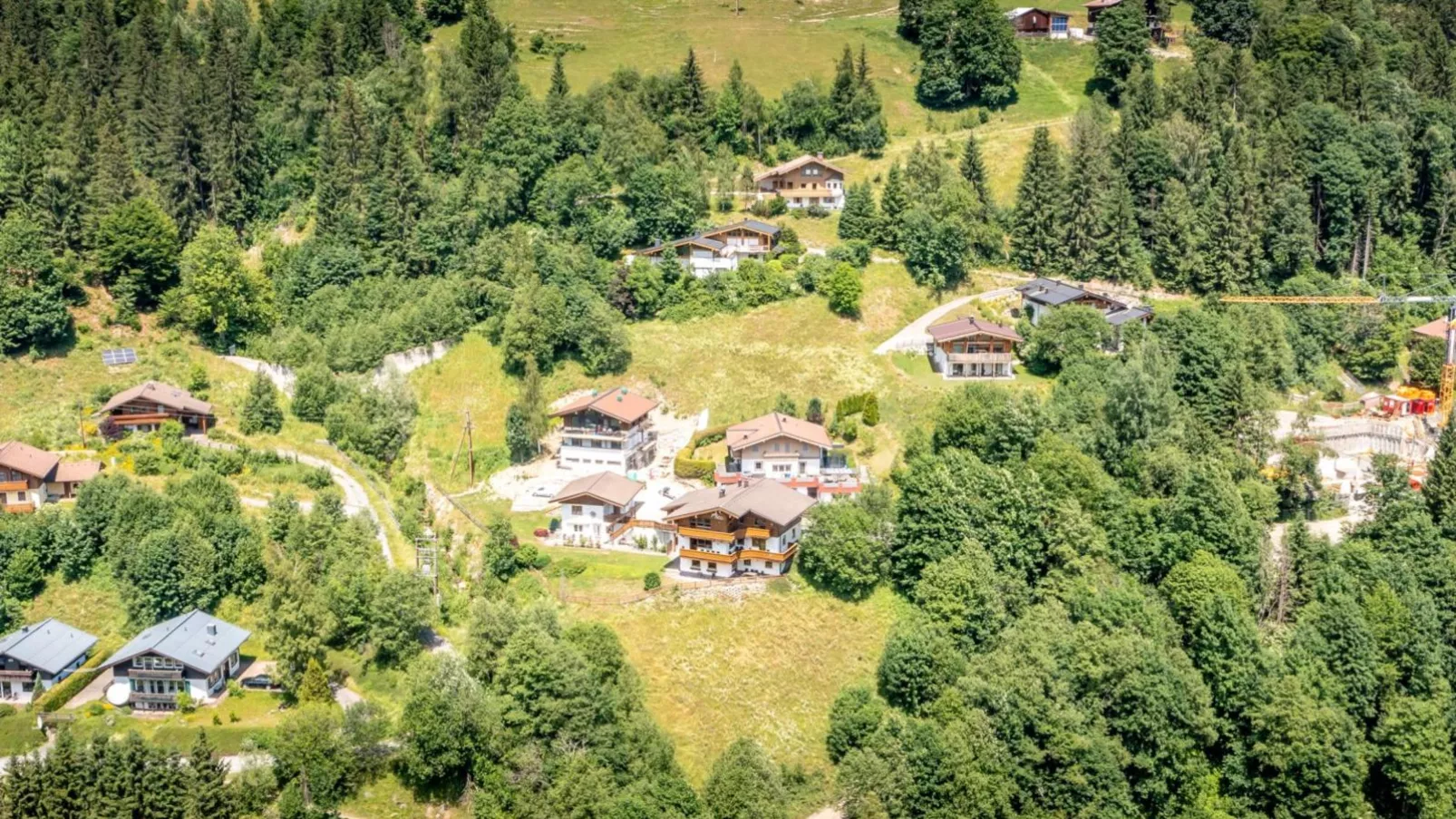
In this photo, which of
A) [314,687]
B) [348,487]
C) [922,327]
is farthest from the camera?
[922,327]

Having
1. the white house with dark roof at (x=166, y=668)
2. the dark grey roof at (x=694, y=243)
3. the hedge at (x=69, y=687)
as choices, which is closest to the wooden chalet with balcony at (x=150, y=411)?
the hedge at (x=69, y=687)

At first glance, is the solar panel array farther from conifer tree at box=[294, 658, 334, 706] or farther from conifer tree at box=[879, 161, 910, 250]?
conifer tree at box=[879, 161, 910, 250]

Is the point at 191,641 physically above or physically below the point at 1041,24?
below

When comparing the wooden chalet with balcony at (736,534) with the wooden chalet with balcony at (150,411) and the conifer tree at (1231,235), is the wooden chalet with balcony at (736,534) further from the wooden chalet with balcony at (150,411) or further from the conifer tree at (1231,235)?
the conifer tree at (1231,235)

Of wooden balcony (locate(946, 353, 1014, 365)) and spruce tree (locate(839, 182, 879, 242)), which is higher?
spruce tree (locate(839, 182, 879, 242))

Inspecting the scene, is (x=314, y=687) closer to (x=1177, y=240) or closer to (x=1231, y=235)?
(x=1177, y=240)

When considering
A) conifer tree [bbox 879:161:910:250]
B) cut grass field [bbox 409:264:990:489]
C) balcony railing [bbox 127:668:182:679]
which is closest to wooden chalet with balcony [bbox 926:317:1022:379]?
cut grass field [bbox 409:264:990:489]

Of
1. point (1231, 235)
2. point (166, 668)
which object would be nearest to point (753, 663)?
point (166, 668)
